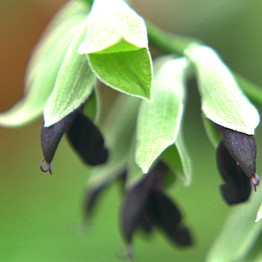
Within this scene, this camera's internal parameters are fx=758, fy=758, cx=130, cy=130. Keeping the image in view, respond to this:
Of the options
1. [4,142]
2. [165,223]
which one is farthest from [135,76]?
[4,142]

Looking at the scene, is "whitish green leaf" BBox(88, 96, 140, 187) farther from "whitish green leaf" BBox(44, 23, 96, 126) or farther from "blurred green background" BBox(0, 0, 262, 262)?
"blurred green background" BBox(0, 0, 262, 262)

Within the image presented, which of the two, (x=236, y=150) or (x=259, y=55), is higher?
(x=236, y=150)

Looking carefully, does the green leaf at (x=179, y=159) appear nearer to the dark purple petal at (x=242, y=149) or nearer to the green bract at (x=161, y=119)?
the green bract at (x=161, y=119)

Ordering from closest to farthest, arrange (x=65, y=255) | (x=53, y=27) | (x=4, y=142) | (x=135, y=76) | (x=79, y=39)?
(x=135, y=76) < (x=79, y=39) < (x=53, y=27) < (x=65, y=255) < (x=4, y=142)

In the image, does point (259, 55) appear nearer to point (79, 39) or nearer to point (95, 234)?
point (95, 234)

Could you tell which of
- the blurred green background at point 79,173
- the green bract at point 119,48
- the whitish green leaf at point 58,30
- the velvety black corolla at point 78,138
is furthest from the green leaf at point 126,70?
the blurred green background at point 79,173
